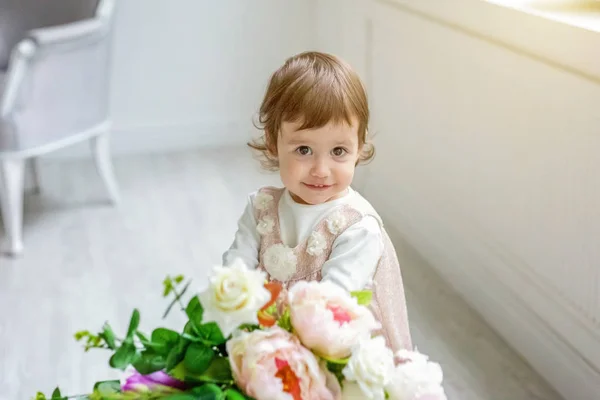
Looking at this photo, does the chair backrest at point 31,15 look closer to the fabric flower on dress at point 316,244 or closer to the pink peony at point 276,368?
the fabric flower on dress at point 316,244

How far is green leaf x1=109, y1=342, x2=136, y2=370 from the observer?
30.6 inches

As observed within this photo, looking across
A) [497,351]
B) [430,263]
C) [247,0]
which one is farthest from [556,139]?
[247,0]

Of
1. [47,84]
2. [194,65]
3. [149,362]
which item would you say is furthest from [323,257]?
[194,65]

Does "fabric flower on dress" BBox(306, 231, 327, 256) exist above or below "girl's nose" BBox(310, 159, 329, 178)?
below

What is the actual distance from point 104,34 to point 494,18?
137 cm

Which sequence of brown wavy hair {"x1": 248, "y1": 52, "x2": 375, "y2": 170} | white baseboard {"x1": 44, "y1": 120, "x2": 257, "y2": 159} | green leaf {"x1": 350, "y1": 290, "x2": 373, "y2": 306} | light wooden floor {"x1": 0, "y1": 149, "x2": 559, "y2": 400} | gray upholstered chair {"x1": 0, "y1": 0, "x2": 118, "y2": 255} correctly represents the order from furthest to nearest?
white baseboard {"x1": 44, "y1": 120, "x2": 257, "y2": 159}, gray upholstered chair {"x1": 0, "y1": 0, "x2": 118, "y2": 255}, light wooden floor {"x1": 0, "y1": 149, "x2": 559, "y2": 400}, brown wavy hair {"x1": 248, "y1": 52, "x2": 375, "y2": 170}, green leaf {"x1": 350, "y1": 290, "x2": 373, "y2": 306}

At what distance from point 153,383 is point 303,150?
0.50 m

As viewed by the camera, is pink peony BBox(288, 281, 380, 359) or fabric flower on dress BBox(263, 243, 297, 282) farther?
fabric flower on dress BBox(263, 243, 297, 282)

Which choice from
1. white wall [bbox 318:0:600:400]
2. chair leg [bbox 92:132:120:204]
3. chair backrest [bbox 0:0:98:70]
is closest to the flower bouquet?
white wall [bbox 318:0:600:400]

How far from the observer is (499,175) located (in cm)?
201

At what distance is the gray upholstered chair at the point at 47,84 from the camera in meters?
2.38

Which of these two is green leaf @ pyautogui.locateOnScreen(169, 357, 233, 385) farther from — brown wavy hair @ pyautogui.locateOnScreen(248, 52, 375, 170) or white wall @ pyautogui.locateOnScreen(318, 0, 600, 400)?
white wall @ pyautogui.locateOnScreen(318, 0, 600, 400)

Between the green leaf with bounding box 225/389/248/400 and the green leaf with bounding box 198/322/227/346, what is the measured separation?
0.06 metres

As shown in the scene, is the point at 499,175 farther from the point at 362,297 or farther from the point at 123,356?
the point at 123,356
